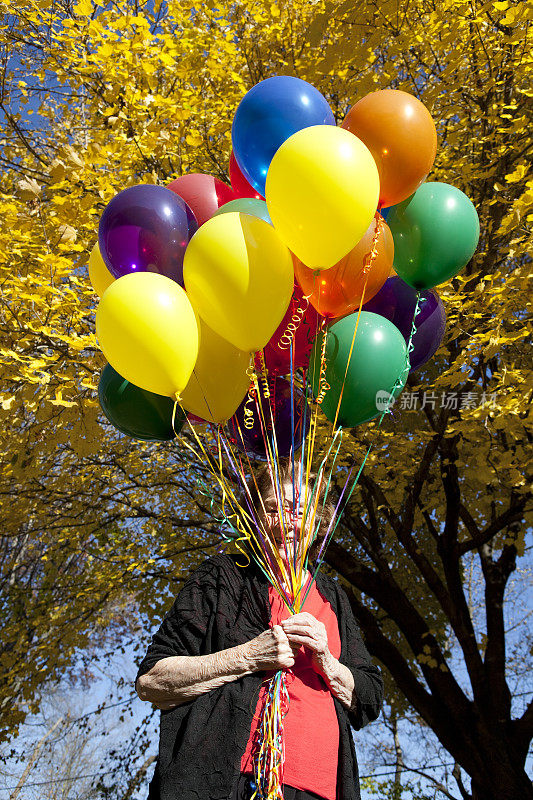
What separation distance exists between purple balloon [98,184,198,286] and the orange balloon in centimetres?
42

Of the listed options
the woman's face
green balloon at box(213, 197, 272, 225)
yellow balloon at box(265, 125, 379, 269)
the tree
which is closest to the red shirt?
the woman's face

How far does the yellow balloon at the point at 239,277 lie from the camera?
1731mm

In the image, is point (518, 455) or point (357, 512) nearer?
point (518, 455)

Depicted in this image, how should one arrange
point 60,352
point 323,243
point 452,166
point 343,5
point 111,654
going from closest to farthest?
point 323,243, point 60,352, point 343,5, point 452,166, point 111,654

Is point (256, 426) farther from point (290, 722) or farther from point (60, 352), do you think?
point (60, 352)

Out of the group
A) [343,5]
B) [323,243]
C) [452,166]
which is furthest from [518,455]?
[343,5]

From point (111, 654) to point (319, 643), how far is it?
6573mm

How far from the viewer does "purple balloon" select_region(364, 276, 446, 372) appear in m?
2.33

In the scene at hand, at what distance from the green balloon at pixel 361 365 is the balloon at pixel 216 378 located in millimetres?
273

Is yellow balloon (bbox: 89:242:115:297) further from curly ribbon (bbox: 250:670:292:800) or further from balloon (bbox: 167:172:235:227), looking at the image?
curly ribbon (bbox: 250:670:292:800)

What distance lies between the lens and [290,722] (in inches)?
61.3

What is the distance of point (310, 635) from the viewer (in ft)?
5.20

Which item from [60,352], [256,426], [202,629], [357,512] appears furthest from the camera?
[357,512]

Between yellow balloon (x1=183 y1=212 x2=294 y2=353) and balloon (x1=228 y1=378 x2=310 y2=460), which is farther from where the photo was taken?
balloon (x1=228 y1=378 x2=310 y2=460)
